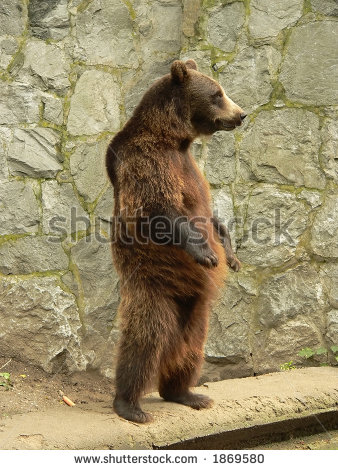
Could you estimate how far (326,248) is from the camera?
5535 millimetres

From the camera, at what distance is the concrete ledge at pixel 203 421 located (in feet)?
11.8

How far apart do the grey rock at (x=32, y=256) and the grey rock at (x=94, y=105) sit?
3.37 feet

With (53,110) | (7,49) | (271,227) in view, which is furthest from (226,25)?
(7,49)

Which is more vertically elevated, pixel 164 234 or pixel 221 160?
pixel 221 160

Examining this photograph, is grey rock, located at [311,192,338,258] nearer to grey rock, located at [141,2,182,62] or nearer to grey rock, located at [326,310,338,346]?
grey rock, located at [326,310,338,346]

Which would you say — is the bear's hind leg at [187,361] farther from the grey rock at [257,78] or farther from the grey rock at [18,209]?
the grey rock at [257,78]

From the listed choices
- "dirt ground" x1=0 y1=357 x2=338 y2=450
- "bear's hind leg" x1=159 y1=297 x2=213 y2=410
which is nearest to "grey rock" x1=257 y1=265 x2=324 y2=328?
"dirt ground" x1=0 y1=357 x2=338 y2=450

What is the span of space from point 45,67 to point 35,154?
2.59 ft

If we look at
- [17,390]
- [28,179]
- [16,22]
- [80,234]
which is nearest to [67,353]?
[17,390]

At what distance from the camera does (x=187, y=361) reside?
13.7 ft

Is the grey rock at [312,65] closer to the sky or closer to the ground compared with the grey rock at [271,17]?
closer to the ground

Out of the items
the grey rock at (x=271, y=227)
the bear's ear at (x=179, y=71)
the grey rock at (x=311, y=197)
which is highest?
the bear's ear at (x=179, y=71)

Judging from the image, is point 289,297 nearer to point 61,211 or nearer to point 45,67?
point 61,211

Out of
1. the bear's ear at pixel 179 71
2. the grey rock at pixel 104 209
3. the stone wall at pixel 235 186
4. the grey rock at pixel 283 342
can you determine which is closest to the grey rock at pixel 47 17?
the stone wall at pixel 235 186
